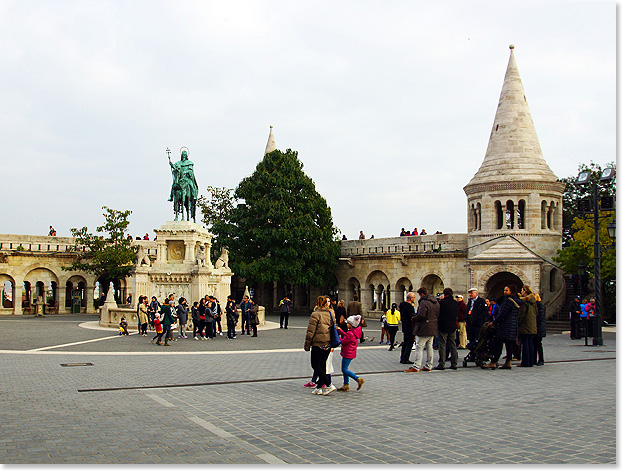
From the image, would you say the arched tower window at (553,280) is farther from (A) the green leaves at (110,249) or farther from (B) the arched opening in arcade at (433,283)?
(A) the green leaves at (110,249)

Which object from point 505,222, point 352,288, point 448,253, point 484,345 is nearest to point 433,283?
point 448,253

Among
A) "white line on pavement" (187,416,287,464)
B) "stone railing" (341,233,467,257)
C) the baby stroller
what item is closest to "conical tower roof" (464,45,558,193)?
"stone railing" (341,233,467,257)

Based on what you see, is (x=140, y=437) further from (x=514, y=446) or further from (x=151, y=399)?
(x=514, y=446)

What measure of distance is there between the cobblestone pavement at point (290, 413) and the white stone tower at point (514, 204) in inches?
654

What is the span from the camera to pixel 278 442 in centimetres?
668

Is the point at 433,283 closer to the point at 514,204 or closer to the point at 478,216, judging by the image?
the point at 478,216

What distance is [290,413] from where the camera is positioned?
8281 millimetres

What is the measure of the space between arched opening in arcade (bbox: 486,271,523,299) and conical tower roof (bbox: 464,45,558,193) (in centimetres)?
479

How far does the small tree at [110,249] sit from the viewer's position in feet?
125

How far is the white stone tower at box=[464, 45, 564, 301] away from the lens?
3102cm

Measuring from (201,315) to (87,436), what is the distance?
44.4 ft

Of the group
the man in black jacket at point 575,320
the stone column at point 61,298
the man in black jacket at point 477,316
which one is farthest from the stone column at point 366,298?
the man in black jacket at point 477,316

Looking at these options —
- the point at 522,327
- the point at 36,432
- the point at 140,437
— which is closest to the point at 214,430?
the point at 140,437

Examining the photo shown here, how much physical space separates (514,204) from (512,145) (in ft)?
10.2
